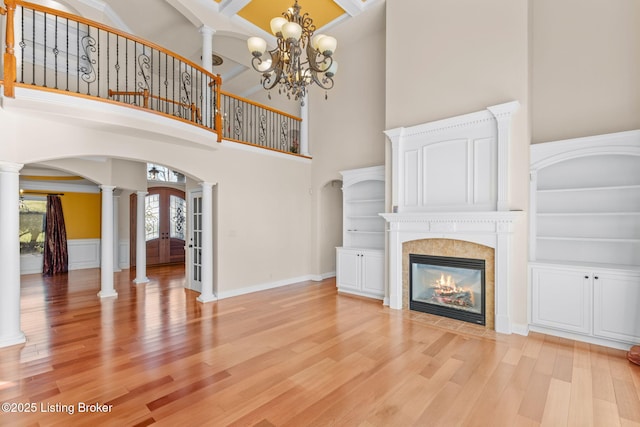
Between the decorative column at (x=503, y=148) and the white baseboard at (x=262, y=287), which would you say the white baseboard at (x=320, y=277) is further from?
the decorative column at (x=503, y=148)

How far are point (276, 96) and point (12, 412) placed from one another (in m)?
8.10

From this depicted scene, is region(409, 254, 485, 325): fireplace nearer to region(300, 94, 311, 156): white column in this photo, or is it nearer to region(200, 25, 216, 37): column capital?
region(300, 94, 311, 156): white column

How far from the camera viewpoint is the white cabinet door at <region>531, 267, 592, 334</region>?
3793 mm

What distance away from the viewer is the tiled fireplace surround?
13.8 ft

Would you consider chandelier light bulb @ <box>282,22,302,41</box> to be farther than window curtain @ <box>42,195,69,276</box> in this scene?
No

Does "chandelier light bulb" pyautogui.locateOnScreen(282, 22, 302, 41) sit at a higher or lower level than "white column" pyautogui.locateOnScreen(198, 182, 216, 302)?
higher

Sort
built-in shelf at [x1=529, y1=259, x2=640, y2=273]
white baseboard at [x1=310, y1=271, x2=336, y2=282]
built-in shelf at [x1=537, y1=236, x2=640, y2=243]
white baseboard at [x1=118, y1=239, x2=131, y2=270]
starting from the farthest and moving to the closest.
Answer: white baseboard at [x1=118, y1=239, x2=131, y2=270], white baseboard at [x1=310, y1=271, x2=336, y2=282], built-in shelf at [x1=537, y1=236, x2=640, y2=243], built-in shelf at [x1=529, y1=259, x2=640, y2=273]

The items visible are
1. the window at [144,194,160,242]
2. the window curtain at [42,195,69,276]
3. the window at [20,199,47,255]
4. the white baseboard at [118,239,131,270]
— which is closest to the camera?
the window at [20,199,47,255]

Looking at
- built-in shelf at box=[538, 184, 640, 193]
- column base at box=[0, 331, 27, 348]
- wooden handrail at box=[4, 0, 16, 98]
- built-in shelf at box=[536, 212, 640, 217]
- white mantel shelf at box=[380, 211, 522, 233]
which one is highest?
wooden handrail at box=[4, 0, 16, 98]

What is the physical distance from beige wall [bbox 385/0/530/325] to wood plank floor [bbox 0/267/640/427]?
118 centimetres

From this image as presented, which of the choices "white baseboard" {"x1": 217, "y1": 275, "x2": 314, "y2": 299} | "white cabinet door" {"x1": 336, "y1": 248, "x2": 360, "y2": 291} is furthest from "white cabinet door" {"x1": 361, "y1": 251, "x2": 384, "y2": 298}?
"white baseboard" {"x1": 217, "y1": 275, "x2": 314, "y2": 299}

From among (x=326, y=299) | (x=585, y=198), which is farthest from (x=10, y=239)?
(x=585, y=198)

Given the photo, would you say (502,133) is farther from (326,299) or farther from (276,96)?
(276,96)

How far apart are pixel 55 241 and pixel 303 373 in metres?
9.52
